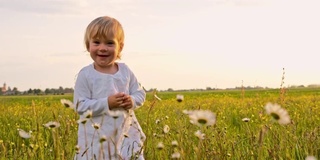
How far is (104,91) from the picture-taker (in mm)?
3705

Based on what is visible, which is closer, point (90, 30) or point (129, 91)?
point (90, 30)

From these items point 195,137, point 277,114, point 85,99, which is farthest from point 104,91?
point 195,137

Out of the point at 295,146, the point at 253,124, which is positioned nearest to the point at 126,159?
the point at 295,146

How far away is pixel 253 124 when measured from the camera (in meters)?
7.12

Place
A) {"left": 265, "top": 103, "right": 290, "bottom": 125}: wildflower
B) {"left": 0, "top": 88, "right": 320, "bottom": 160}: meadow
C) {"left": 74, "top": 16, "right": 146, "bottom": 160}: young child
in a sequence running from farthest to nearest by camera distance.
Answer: {"left": 74, "top": 16, "right": 146, "bottom": 160}: young child → {"left": 0, "top": 88, "right": 320, "bottom": 160}: meadow → {"left": 265, "top": 103, "right": 290, "bottom": 125}: wildflower

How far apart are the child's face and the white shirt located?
12cm

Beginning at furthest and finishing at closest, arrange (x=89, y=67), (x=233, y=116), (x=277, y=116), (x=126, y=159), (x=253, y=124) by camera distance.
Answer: (x=233, y=116), (x=253, y=124), (x=89, y=67), (x=126, y=159), (x=277, y=116)

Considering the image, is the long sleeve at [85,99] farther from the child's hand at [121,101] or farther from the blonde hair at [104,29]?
the blonde hair at [104,29]

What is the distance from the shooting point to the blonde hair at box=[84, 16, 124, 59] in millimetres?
3586

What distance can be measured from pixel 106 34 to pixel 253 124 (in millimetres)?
3996

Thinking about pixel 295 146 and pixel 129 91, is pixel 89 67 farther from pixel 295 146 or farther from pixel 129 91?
pixel 295 146

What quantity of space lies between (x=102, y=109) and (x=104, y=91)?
247 millimetres

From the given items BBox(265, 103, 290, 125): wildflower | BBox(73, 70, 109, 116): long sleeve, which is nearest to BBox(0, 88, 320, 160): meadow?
BBox(265, 103, 290, 125): wildflower

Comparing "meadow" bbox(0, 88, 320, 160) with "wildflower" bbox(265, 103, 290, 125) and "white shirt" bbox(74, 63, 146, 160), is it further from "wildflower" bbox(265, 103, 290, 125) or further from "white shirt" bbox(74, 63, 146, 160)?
"white shirt" bbox(74, 63, 146, 160)
